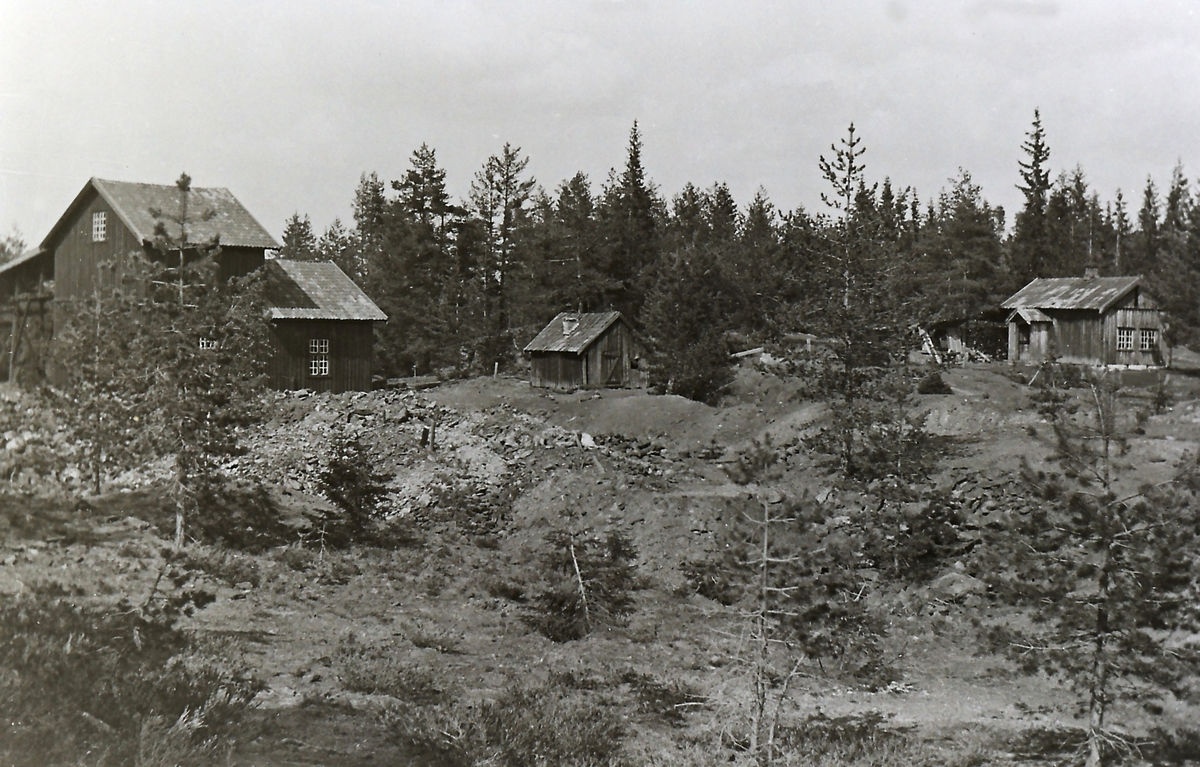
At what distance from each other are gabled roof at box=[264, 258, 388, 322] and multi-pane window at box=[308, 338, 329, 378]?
3.72ft

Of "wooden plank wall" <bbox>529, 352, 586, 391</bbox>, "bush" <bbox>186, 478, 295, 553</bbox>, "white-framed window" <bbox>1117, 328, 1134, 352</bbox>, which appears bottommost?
"bush" <bbox>186, 478, 295, 553</bbox>

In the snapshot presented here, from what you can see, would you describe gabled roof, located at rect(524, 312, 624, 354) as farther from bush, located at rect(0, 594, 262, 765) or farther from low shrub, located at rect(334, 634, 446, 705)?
bush, located at rect(0, 594, 262, 765)

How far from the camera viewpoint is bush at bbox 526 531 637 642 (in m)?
19.0

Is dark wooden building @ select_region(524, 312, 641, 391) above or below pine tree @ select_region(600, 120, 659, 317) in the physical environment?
A: below

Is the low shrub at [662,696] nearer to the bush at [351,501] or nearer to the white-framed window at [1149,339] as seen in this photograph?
the bush at [351,501]

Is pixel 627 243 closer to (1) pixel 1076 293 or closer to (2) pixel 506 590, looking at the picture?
(1) pixel 1076 293

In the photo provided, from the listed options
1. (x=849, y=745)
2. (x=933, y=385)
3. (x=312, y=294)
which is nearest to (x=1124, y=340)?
(x=933, y=385)

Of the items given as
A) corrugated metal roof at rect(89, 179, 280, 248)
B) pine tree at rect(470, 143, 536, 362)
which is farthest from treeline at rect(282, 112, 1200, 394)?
corrugated metal roof at rect(89, 179, 280, 248)

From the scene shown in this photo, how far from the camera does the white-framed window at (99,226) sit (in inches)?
1346

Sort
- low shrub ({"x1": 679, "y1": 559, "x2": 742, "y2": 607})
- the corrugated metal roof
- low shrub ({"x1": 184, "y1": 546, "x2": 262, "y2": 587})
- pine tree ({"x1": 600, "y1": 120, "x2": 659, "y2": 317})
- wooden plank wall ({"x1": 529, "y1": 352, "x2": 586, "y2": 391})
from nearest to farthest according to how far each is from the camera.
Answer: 1. low shrub ({"x1": 184, "y1": 546, "x2": 262, "y2": 587})
2. low shrub ({"x1": 679, "y1": 559, "x2": 742, "y2": 607})
3. the corrugated metal roof
4. wooden plank wall ({"x1": 529, "y1": 352, "x2": 586, "y2": 391})
5. pine tree ({"x1": 600, "y1": 120, "x2": 659, "y2": 317})

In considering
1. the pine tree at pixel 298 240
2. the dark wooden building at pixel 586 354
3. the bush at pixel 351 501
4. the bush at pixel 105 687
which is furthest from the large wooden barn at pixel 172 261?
the pine tree at pixel 298 240

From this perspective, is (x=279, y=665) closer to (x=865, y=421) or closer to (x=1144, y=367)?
(x=865, y=421)

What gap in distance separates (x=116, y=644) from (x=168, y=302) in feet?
23.7

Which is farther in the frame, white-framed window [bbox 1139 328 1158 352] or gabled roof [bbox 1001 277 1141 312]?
white-framed window [bbox 1139 328 1158 352]
